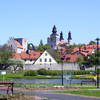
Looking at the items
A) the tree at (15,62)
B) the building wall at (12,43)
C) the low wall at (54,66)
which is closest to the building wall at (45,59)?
the low wall at (54,66)

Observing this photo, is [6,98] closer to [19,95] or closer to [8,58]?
[19,95]

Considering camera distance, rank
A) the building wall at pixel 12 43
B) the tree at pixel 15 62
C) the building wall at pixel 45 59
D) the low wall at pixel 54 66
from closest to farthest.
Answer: the tree at pixel 15 62
the low wall at pixel 54 66
the building wall at pixel 45 59
the building wall at pixel 12 43

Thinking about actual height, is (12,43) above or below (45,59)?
above

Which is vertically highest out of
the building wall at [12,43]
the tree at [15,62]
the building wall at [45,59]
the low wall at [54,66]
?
the building wall at [12,43]

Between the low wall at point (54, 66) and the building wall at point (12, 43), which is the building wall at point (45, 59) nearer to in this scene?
the low wall at point (54, 66)

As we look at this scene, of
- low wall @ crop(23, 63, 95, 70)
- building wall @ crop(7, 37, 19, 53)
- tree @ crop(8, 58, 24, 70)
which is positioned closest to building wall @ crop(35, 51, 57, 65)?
low wall @ crop(23, 63, 95, 70)

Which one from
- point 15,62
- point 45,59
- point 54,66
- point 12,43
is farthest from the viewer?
point 12,43

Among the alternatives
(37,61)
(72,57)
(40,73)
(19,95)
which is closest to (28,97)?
(19,95)


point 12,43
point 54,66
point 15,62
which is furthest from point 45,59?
point 12,43

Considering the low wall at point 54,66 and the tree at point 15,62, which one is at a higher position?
the tree at point 15,62

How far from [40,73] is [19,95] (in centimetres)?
5286

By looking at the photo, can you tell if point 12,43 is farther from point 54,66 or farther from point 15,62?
point 54,66

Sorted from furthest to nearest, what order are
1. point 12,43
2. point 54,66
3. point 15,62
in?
point 12,43 → point 54,66 → point 15,62

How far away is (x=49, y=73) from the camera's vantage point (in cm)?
6938
